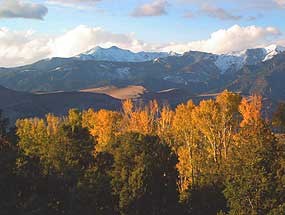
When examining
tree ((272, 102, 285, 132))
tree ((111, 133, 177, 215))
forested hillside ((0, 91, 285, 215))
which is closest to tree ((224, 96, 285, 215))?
forested hillside ((0, 91, 285, 215))

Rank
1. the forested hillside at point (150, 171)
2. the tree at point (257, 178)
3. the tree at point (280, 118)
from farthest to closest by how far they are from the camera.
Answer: the tree at point (280, 118) < the forested hillside at point (150, 171) < the tree at point (257, 178)

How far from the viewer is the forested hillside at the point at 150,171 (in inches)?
2397

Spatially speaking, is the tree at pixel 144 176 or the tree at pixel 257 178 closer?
the tree at pixel 257 178

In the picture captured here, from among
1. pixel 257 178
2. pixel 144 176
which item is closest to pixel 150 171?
pixel 144 176

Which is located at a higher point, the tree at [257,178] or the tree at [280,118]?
the tree at [280,118]

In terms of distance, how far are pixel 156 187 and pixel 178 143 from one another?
33.7m

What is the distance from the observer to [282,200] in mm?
60969

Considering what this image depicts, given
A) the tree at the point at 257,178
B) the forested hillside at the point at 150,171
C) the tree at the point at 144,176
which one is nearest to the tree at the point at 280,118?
the forested hillside at the point at 150,171

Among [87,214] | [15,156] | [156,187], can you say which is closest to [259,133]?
[156,187]

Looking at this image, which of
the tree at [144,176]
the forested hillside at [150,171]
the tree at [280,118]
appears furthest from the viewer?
the tree at [280,118]

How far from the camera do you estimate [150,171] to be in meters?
74.9

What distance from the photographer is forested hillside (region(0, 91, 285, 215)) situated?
6088cm

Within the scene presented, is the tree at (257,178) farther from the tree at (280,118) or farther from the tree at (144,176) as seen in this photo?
the tree at (280,118)

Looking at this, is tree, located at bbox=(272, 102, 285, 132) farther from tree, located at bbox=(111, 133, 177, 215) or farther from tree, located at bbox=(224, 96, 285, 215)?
tree, located at bbox=(224, 96, 285, 215)
